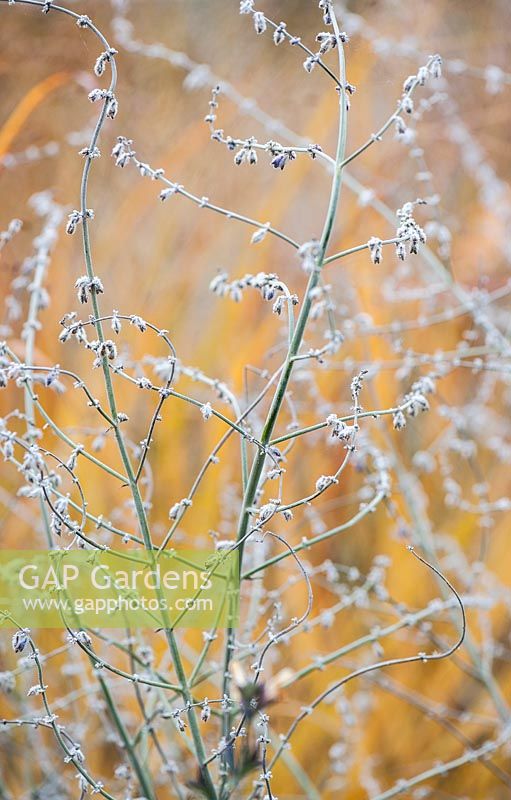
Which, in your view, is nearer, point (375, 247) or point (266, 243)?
point (375, 247)

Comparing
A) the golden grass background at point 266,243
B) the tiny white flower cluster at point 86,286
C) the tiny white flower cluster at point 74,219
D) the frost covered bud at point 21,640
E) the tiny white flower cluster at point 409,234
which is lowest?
the frost covered bud at point 21,640

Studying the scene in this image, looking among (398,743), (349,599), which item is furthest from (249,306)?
(398,743)

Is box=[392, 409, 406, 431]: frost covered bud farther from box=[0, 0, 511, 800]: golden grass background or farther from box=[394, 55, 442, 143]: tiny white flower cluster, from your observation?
box=[0, 0, 511, 800]: golden grass background

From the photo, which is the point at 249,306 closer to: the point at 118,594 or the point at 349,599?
the point at 349,599

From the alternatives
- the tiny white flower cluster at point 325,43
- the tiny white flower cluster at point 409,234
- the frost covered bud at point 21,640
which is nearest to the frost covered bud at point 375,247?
the tiny white flower cluster at point 409,234

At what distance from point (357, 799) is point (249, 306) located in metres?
0.80

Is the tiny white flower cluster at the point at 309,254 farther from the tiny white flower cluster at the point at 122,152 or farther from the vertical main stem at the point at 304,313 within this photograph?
the tiny white flower cluster at the point at 122,152

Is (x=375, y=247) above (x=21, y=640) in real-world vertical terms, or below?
above

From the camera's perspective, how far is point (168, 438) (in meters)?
1.18

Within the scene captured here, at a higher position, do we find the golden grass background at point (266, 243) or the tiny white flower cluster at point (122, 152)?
the golden grass background at point (266, 243)

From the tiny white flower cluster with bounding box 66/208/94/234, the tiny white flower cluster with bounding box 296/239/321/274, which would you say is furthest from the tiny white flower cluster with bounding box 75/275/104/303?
the tiny white flower cluster with bounding box 296/239/321/274

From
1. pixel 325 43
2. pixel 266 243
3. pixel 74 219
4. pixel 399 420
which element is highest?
pixel 266 243

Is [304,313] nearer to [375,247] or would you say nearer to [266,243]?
[375,247]

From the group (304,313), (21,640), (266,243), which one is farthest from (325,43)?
(266,243)
